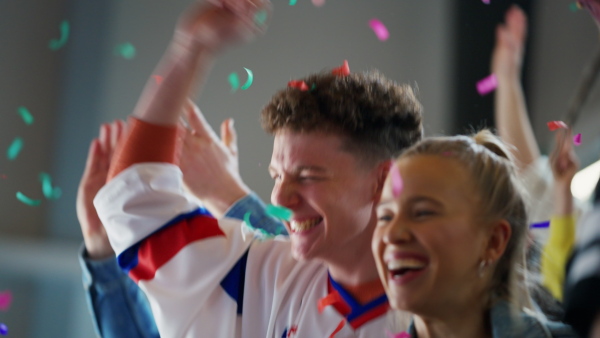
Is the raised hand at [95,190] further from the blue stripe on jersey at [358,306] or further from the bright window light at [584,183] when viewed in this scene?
the bright window light at [584,183]

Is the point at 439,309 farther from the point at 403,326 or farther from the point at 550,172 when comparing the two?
the point at 550,172

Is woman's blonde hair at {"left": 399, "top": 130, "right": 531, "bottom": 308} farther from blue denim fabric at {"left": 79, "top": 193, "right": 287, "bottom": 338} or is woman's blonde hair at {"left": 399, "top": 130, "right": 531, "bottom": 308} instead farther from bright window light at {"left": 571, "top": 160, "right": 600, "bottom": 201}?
bright window light at {"left": 571, "top": 160, "right": 600, "bottom": 201}

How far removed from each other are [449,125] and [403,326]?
1419 millimetres

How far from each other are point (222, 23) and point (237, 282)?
1.19 feet

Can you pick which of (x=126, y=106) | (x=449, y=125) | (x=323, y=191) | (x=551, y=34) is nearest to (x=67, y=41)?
(x=126, y=106)

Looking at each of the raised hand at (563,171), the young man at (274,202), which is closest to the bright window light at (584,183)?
the raised hand at (563,171)

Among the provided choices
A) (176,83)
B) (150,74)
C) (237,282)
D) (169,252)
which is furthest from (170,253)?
(150,74)

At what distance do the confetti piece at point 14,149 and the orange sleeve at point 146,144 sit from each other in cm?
131

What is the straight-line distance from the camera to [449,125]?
2.22 meters

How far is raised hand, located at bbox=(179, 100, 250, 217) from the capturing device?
1.31 m

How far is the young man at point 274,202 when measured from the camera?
3.31 feet

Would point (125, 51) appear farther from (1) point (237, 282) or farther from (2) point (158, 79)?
(1) point (237, 282)

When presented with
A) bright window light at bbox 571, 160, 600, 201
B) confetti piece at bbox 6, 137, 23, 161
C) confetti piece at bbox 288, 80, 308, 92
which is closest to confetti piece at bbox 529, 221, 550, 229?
confetti piece at bbox 288, 80, 308, 92

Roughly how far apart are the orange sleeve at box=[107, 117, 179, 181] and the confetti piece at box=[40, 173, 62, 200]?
53.7 inches
